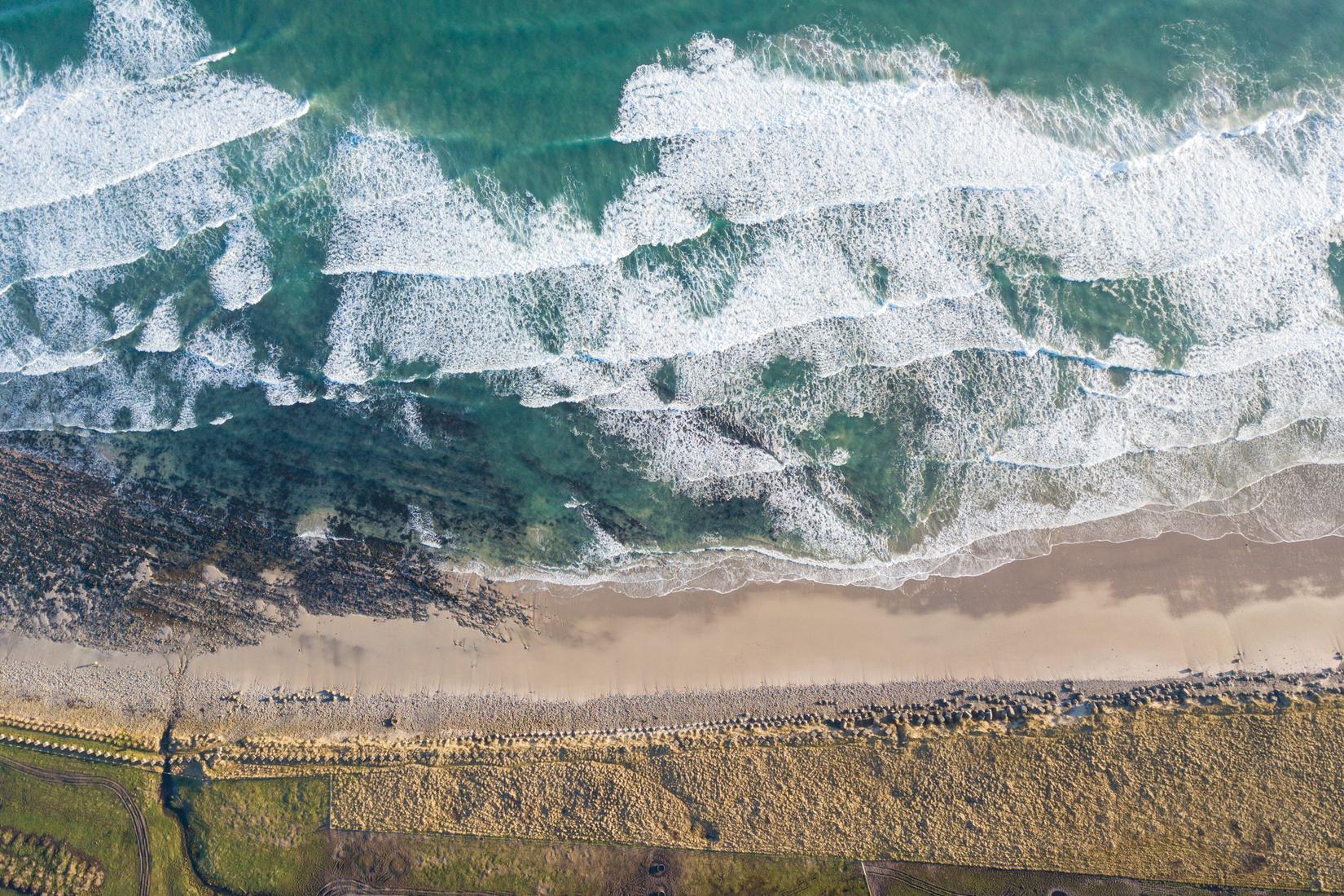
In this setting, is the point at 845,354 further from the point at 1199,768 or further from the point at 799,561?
the point at 1199,768

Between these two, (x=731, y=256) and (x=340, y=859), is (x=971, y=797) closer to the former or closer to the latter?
(x=731, y=256)

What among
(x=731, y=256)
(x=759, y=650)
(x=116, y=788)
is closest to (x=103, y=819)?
(x=116, y=788)

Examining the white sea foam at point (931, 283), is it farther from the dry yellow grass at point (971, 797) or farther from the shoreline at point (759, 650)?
the dry yellow grass at point (971, 797)

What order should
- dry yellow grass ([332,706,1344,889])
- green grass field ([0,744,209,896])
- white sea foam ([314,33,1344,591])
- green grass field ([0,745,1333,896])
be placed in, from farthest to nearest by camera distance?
green grass field ([0,744,209,896]) < green grass field ([0,745,1333,896]) < white sea foam ([314,33,1344,591]) < dry yellow grass ([332,706,1344,889])

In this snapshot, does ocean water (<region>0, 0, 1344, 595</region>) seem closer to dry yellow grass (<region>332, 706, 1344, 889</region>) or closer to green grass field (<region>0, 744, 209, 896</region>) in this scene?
dry yellow grass (<region>332, 706, 1344, 889</region>)

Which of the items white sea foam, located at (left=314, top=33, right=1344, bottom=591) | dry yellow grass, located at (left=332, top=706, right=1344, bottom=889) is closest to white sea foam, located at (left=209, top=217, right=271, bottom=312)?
white sea foam, located at (left=314, top=33, right=1344, bottom=591)

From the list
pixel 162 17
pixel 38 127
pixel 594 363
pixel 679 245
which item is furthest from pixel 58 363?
pixel 679 245

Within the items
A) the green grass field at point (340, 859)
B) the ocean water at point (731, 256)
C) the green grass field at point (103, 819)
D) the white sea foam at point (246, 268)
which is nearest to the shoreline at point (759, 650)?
the ocean water at point (731, 256)
